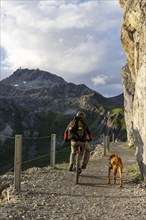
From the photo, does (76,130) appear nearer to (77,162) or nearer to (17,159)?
(77,162)

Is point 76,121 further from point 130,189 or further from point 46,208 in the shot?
point 46,208

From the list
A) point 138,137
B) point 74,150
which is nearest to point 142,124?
point 138,137

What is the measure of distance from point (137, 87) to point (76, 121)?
3078 millimetres

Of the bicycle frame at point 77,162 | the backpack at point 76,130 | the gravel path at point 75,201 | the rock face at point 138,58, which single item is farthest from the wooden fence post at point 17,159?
the rock face at point 138,58

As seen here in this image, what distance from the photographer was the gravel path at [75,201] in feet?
35.2

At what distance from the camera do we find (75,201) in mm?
12766

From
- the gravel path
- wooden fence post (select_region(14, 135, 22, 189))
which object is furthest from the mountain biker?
wooden fence post (select_region(14, 135, 22, 189))

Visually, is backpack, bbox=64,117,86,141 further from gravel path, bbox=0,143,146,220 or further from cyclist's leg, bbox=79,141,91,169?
gravel path, bbox=0,143,146,220

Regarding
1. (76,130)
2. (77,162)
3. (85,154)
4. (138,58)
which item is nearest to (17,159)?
(77,162)

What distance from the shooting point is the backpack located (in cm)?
1745

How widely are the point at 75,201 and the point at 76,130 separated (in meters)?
5.28

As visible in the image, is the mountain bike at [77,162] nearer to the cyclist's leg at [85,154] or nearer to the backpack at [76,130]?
the cyclist's leg at [85,154]

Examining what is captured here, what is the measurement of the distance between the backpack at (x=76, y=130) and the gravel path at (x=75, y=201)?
1.91 meters

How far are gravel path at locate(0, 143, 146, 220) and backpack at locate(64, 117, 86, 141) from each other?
191 cm
